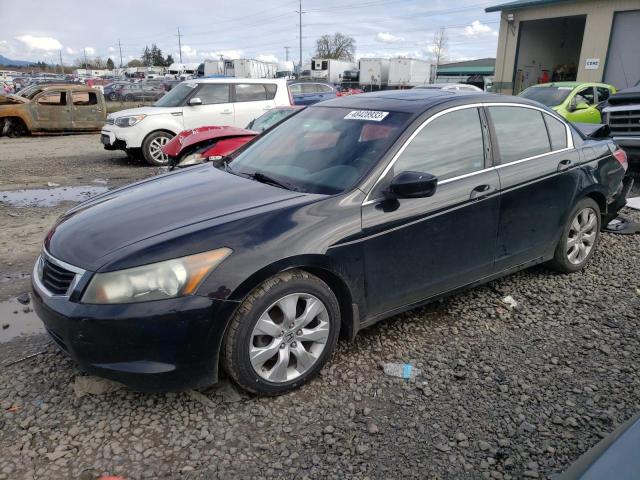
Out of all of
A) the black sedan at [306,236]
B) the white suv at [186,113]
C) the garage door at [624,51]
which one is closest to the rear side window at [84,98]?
the white suv at [186,113]

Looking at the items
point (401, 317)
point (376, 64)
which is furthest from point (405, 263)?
point (376, 64)

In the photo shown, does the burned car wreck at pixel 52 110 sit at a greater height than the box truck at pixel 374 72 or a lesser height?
lesser

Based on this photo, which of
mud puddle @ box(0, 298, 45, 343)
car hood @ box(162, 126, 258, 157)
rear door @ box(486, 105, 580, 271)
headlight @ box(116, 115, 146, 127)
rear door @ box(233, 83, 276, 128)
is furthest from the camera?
rear door @ box(233, 83, 276, 128)

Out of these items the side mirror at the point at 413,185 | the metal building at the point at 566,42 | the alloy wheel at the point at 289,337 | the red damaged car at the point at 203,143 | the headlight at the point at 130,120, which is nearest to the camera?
the alloy wheel at the point at 289,337

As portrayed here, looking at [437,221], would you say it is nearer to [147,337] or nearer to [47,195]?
[147,337]

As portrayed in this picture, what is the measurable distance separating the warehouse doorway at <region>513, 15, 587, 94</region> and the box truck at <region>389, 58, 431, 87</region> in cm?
1304

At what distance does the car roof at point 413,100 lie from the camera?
11.9 ft

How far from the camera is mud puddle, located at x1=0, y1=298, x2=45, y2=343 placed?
3670mm

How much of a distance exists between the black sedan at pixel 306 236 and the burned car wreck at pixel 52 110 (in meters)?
14.9

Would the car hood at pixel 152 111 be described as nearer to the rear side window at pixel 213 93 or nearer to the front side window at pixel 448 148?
the rear side window at pixel 213 93

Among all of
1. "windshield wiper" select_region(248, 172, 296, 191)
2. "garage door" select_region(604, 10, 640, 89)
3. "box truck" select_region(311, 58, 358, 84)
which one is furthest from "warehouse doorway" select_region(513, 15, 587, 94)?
"windshield wiper" select_region(248, 172, 296, 191)

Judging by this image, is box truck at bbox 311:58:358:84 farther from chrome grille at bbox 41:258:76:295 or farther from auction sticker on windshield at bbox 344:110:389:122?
chrome grille at bbox 41:258:76:295

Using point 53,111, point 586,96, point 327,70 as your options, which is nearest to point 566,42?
point 586,96

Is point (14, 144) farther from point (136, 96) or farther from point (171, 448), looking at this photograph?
point (136, 96)
